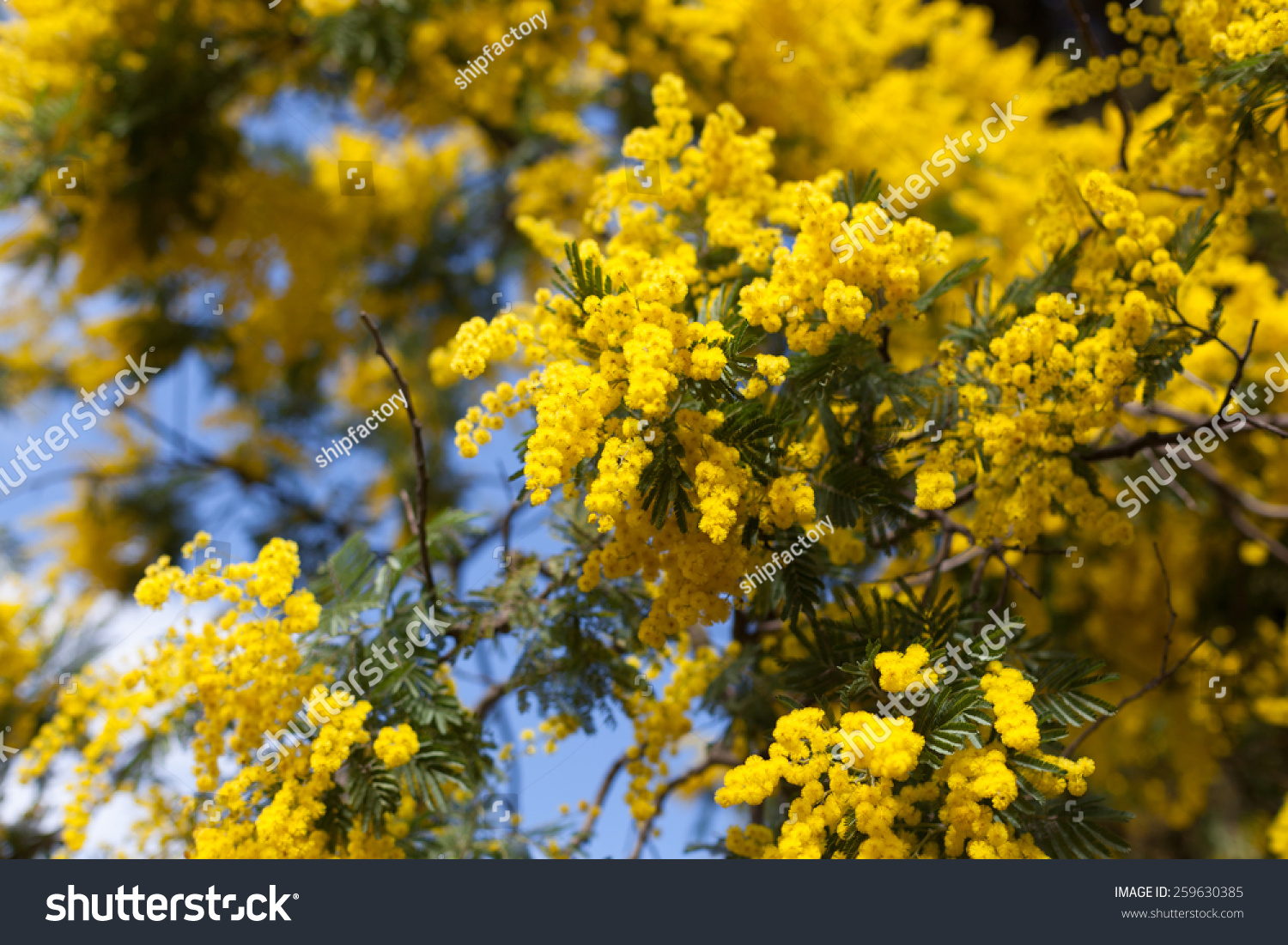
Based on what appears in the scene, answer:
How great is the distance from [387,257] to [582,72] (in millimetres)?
2312

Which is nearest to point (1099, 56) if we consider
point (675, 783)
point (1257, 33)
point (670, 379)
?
point (1257, 33)

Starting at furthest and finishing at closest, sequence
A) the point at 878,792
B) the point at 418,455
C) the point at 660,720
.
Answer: the point at 660,720 → the point at 418,455 → the point at 878,792

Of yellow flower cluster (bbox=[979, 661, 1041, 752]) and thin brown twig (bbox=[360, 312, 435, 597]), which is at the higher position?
thin brown twig (bbox=[360, 312, 435, 597])

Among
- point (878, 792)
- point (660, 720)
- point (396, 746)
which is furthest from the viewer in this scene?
point (660, 720)

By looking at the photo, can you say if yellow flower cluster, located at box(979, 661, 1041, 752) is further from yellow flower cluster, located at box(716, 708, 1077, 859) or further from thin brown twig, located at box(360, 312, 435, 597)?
thin brown twig, located at box(360, 312, 435, 597)

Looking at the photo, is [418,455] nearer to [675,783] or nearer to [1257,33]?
[675,783]

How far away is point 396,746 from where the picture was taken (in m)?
2.09

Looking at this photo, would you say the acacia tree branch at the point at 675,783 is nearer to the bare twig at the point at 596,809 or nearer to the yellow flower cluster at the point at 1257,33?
the bare twig at the point at 596,809

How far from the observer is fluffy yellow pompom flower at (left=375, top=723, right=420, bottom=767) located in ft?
6.84

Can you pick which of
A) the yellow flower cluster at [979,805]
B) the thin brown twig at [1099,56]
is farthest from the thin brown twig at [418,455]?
the thin brown twig at [1099,56]

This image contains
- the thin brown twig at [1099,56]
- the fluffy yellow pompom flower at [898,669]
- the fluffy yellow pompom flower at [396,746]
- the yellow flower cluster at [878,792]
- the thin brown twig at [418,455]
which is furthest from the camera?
the thin brown twig at [1099,56]

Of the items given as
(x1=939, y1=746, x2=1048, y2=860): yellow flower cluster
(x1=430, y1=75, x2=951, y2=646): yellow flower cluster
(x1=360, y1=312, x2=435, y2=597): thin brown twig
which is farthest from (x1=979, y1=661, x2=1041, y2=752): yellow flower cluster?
(x1=360, y1=312, x2=435, y2=597): thin brown twig

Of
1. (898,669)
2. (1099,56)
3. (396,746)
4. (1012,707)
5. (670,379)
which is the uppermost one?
(1099,56)

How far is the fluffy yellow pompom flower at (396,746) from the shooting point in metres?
2.08
